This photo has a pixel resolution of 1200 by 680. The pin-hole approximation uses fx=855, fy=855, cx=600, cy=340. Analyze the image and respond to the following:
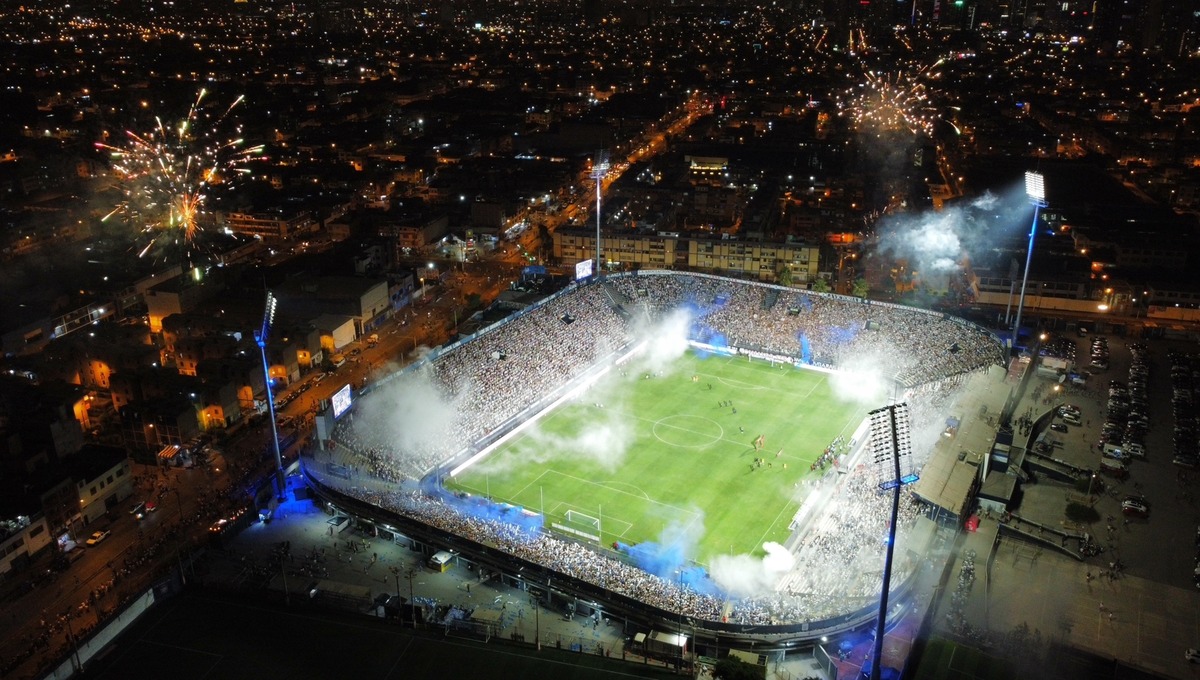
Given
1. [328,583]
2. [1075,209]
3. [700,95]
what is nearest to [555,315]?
[328,583]

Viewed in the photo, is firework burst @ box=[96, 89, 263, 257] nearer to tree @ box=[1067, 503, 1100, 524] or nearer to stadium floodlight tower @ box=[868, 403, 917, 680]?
stadium floodlight tower @ box=[868, 403, 917, 680]

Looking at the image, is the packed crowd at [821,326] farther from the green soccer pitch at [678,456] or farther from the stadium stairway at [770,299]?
the green soccer pitch at [678,456]

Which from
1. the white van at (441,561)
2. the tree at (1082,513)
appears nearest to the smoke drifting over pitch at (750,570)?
the white van at (441,561)

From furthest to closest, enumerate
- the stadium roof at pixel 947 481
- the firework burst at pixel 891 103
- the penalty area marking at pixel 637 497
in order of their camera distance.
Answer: the firework burst at pixel 891 103 → the penalty area marking at pixel 637 497 → the stadium roof at pixel 947 481

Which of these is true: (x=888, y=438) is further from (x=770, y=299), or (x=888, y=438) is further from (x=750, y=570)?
(x=770, y=299)

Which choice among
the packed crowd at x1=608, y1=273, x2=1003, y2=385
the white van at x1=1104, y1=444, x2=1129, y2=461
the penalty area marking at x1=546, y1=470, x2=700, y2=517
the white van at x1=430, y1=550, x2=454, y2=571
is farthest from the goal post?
the white van at x1=1104, y1=444, x2=1129, y2=461

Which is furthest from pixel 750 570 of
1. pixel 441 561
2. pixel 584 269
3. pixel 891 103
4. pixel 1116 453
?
pixel 891 103
